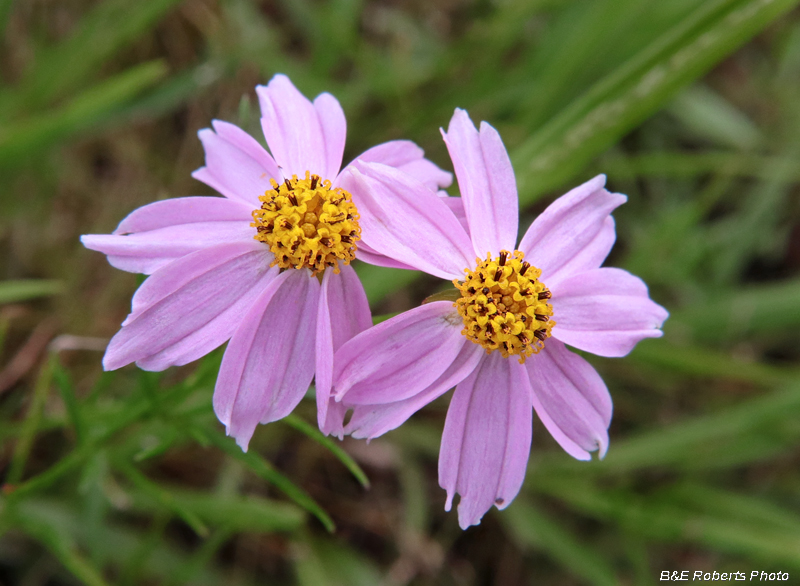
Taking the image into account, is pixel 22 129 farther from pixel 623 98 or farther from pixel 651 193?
pixel 651 193

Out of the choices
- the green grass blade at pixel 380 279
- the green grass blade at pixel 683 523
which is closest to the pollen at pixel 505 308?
the green grass blade at pixel 380 279

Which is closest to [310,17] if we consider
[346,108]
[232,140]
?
[346,108]

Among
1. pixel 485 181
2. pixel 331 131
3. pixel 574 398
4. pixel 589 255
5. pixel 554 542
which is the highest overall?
pixel 331 131

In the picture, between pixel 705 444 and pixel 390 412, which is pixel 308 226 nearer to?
pixel 390 412

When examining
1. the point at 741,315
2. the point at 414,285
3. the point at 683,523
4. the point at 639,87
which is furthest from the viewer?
the point at 414,285

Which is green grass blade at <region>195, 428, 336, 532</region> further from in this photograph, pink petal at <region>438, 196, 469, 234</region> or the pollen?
pink petal at <region>438, 196, 469, 234</region>

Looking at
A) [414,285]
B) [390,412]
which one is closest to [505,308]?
[390,412]

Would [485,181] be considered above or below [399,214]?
above
